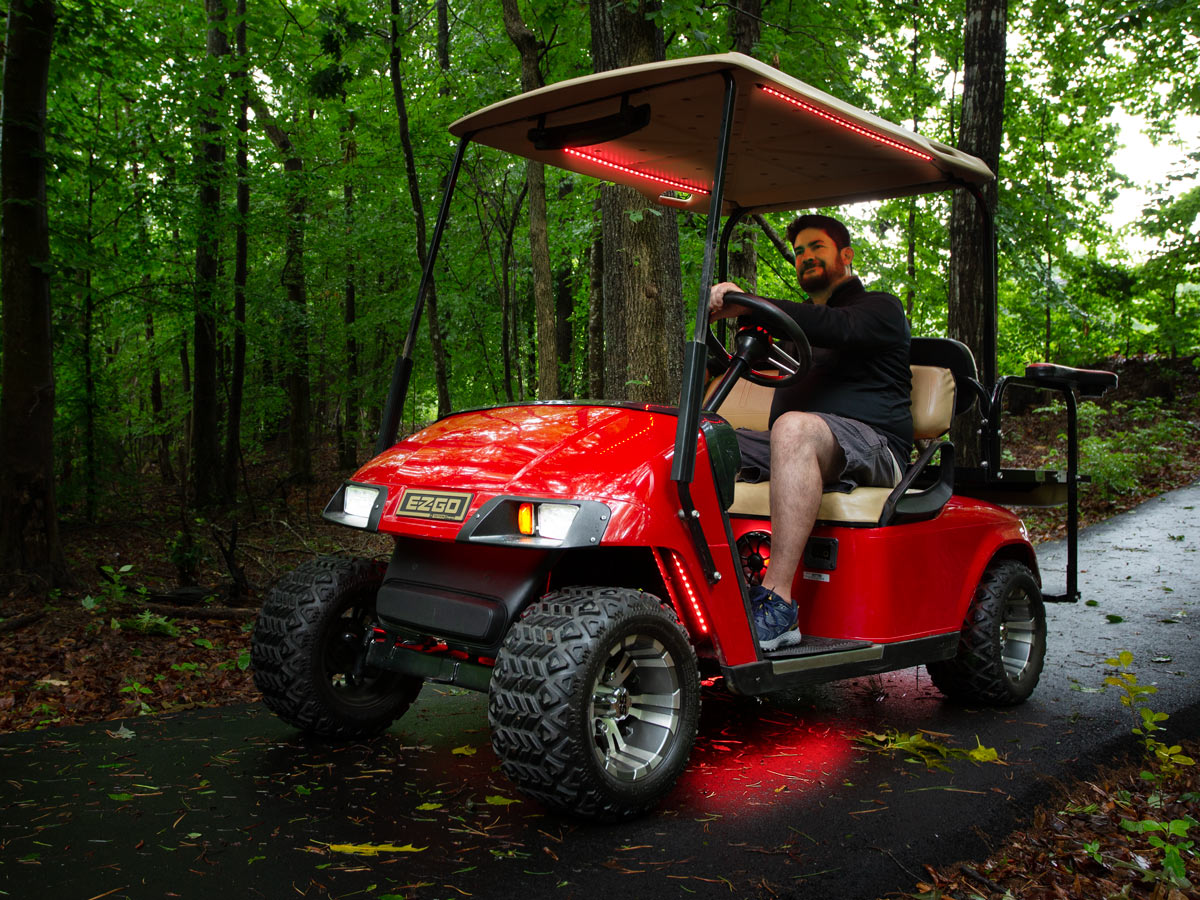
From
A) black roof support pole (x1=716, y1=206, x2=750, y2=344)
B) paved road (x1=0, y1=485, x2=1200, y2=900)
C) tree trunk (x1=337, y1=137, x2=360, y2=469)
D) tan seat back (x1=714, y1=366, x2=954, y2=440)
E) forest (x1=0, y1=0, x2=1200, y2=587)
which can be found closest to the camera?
paved road (x1=0, y1=485, x2=1200, y2=900)

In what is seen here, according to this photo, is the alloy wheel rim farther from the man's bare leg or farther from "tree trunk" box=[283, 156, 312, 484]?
"tree trunk" box=[283, 156, 312, 484]

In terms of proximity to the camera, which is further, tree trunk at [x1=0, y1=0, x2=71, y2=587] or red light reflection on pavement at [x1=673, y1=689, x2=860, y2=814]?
tree trunk at [x1=0, y1=0, x2=71, y2=587]

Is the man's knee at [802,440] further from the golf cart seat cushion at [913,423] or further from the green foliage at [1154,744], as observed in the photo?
the green foliage at [1154,744]

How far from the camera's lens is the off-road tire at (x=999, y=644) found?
407 cm

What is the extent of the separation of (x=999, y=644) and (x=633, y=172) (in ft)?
8.93

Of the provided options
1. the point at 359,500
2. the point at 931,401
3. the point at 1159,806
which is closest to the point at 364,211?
the point at 931,401

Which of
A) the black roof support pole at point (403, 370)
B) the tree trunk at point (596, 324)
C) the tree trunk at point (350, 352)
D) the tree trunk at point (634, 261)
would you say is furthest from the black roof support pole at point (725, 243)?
the tree trunk at point (350, 352)

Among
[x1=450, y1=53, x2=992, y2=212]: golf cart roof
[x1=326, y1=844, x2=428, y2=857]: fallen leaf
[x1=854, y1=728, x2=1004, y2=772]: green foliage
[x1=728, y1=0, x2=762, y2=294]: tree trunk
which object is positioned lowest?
[x1=854, y1=728, x2=1004, y2=772]: green foliage

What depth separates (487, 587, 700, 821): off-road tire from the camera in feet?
8.38

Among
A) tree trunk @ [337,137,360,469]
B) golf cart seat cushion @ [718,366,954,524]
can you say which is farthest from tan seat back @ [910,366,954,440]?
tree trunk @ [337,137,360,469]

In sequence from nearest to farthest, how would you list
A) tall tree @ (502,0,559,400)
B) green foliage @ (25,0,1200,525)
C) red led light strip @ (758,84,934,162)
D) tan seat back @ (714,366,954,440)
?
1. red led light strip @ (758,84,934,162)
2. tan seat back @ (714,366,954,440)
3. green foliage @ (25,0,1200,525)
4. tall tree @ (502,0,559,400)

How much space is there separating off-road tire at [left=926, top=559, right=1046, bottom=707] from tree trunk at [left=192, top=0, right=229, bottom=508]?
8139mm

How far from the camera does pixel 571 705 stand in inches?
100

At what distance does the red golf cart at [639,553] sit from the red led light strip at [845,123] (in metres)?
0.02
